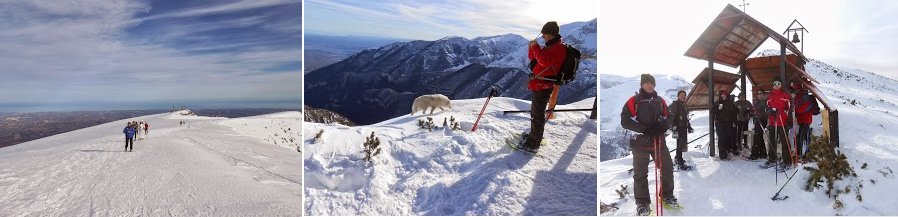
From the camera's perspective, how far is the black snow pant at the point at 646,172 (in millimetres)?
3721

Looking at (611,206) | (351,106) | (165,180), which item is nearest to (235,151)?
(165,180)

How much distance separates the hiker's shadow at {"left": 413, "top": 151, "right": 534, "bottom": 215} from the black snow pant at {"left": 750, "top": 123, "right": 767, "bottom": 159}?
2.92m

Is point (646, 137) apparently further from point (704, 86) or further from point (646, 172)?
point (704, 86)

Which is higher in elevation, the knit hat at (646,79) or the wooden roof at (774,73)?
the wooden roof at (774,73)

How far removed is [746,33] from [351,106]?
4539 mm

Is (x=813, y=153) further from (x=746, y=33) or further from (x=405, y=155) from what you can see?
(x=405, y=155)

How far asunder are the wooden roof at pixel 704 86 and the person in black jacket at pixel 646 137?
1.36m

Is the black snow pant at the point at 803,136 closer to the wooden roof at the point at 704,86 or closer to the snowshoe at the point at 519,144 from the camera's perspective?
the wooden roof at the point at 704,86

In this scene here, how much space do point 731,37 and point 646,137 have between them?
207cm

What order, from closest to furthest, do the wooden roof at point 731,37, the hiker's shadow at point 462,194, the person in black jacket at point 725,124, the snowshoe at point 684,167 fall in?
the hiker's shadow at point 462,194
the snowshoe at point 684,167
the wooden roof at point 731,37
the person in black jacket at point 725,124

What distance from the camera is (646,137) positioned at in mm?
3727

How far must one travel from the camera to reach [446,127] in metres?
4.92

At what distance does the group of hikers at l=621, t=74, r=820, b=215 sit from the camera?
366 cm

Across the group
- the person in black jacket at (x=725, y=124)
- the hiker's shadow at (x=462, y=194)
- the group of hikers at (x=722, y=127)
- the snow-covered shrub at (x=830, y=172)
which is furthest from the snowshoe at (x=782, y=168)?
the hiker's shadow at (x=462, y=194)
